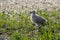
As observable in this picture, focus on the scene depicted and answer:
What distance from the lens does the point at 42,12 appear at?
30.7 feet

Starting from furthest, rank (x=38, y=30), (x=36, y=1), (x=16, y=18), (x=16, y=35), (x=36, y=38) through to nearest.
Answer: (x=36, y=1)
(x=16, y=18)
(x=38, y=30)
(x=36, y=38)
(x=16, y=35)

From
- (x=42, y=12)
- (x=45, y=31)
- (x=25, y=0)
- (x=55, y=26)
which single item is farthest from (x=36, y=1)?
(x=45, y=31)

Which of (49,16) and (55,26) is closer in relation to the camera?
(55,26)

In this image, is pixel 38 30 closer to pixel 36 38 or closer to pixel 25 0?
pixel 36 38

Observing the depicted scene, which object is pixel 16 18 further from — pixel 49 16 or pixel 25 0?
pixel 25 0

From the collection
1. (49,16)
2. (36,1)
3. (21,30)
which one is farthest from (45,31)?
(36,1)

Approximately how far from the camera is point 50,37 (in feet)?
21.6

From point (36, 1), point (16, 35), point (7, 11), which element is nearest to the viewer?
point (16, 35)

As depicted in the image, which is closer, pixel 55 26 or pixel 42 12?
A: pixel 55 26

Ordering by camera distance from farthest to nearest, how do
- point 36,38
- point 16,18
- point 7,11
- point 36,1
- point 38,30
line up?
1. point 36,1
2. point 7,11
3. point 16,18
4. point 38,30
5. point 36,38

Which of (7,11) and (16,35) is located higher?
(16,35)

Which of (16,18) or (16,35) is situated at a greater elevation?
(16,35)

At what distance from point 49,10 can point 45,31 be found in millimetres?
2738

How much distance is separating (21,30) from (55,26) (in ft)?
3.18
